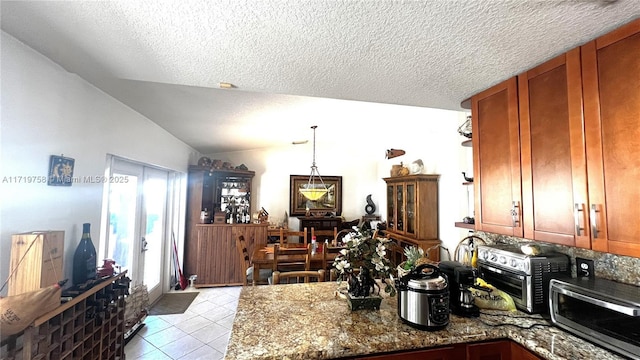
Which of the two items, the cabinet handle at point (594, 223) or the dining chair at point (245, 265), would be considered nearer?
the cabinet handle at point (594, 223)

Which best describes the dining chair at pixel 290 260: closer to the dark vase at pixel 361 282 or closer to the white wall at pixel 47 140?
the dark vase at pixel 361 282

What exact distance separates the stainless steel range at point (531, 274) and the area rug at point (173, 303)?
3.63 m

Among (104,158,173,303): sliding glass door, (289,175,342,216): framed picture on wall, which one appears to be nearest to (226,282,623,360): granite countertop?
(104,158,173,303): sliding glass door

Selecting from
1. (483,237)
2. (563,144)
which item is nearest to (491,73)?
(563,144)

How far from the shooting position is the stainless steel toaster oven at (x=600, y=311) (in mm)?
1021

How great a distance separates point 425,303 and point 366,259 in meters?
0.37

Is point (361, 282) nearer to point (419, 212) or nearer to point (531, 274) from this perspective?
point (531, 274)

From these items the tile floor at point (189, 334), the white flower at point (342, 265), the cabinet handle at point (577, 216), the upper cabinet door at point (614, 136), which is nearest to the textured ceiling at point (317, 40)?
the upper cabinet door at point (614, 136)

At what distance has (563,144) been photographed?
1.27 m

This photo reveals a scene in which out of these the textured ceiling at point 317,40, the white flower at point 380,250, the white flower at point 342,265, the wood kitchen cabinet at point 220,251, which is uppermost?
the textured ceiling at point 317,40

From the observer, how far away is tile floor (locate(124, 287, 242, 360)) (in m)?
2.46

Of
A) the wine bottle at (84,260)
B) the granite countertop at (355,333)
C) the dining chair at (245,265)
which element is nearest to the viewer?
the granite countertop at (355,333)

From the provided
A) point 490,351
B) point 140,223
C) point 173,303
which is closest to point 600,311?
point 490,351

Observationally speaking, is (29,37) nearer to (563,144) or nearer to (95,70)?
(95,70)
